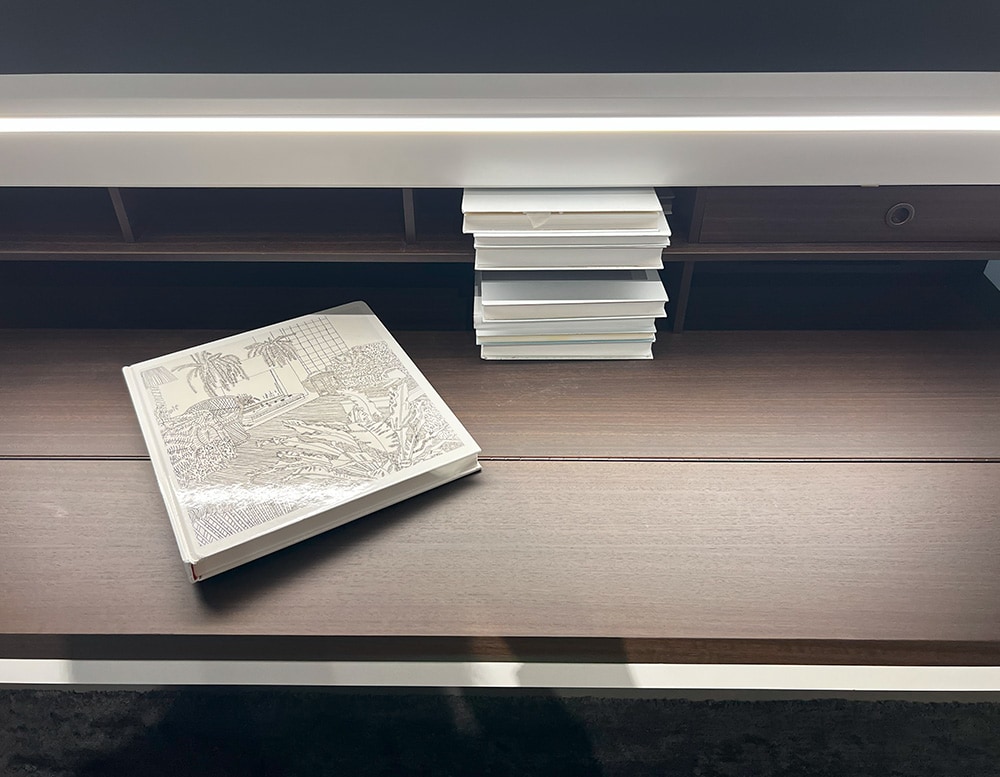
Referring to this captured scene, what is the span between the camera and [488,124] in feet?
2.28

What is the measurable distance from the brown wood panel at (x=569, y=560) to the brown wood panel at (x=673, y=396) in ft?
0.10

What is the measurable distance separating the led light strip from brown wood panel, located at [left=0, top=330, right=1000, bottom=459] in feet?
0.72

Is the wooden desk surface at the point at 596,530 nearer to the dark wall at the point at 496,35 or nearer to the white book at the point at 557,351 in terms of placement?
the white book at the point at 557,351

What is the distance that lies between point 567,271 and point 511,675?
41 centimetres

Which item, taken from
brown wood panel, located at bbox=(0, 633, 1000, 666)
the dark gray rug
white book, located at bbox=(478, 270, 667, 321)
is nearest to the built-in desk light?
white book, located at bbox=(478, 270, 667, 321)

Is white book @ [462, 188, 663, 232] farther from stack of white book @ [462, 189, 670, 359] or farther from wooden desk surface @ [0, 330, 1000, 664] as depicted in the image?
wooden desk surface @ [0, 330, 1000, 664]

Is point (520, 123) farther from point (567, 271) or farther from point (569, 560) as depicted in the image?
point (569, 560)

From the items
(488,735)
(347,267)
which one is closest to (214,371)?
(347,267)

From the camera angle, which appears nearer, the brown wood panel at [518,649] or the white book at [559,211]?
the brown wood panel at [518,649]

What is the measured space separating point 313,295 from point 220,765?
0.54 m

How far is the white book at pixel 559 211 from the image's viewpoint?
71cm

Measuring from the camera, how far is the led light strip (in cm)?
69

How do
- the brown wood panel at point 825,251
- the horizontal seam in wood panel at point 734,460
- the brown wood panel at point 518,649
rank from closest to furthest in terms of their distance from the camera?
1. the brown wood panel at point 518,649
2. the horizontal seam in wood panel at point 734,460
3. the brown wood panel at point 825,251

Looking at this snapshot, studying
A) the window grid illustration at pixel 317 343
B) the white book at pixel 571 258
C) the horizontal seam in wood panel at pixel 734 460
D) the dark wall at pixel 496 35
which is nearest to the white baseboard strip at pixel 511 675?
the horizontal seam in wood panel at pixel 734 460
